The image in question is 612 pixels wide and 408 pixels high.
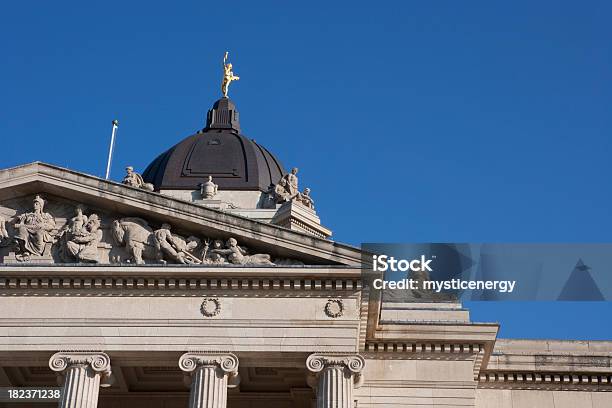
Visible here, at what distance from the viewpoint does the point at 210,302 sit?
95.2 feet

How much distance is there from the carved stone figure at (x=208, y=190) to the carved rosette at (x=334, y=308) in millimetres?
21029

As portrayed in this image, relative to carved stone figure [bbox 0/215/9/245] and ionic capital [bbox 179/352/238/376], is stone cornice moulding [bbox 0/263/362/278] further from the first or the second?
ionic capital [bbox 179/352/238/376]

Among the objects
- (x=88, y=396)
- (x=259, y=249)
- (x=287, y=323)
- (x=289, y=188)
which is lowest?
(x=88, y=396)

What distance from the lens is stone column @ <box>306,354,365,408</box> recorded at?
2805 cm

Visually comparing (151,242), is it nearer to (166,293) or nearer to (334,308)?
(166,293)

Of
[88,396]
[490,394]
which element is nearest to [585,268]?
[490,394]

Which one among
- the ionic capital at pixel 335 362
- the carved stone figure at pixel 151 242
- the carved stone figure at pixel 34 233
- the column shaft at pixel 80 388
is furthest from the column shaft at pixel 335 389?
the carved stone figure at pixel 34 233

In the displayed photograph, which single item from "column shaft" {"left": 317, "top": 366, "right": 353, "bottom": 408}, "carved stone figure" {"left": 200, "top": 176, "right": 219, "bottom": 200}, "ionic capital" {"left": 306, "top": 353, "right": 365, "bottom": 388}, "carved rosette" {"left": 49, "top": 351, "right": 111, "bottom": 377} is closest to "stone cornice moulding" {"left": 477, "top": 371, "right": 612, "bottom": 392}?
"ionic capital" {"left": 306, "top": 353, "right": 365, "bottom": 388}

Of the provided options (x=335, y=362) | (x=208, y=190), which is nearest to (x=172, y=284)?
(x=335, y=362)

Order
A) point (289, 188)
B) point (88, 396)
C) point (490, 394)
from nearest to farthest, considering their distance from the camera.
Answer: point (88, 396), point (490, 394), point (289, 188)

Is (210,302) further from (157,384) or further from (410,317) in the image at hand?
(410,317)

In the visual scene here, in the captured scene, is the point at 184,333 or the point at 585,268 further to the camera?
the point at 585,268

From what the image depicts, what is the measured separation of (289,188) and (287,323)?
21.0 meters

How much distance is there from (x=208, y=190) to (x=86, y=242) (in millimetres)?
20113
